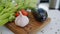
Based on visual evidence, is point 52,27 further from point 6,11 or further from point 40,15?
point 6,11

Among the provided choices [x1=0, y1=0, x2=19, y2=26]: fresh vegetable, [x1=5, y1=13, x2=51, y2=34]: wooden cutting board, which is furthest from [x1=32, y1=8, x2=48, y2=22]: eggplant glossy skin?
[x1=0, y1=0, x2=19, y2=26]: fresh vegetable

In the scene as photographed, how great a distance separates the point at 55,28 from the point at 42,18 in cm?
16

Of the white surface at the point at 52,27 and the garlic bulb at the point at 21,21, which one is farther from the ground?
the garlic bulb at the point at 21,21


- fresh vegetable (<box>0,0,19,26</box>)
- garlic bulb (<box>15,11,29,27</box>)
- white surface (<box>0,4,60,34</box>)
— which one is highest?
fresh vegetable (<box>0,0,19,26</box>)

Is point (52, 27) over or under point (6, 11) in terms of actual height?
under

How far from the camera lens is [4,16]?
0.72 metres

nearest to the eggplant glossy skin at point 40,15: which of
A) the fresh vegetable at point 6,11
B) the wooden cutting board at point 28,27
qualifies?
the wooden cutting board at point 28,27

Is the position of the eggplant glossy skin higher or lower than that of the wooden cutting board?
higher

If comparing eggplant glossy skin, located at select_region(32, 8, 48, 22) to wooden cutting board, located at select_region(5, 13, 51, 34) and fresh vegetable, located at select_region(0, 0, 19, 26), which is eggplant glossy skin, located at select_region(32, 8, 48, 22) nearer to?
wooden cutting board, located at select_region(5, 13, 51, 34)

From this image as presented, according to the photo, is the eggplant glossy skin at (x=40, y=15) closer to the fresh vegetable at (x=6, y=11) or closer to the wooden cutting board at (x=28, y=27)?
the wooden cutting board at (x=28, y=27)

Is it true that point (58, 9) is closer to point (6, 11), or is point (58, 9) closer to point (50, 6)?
point (50, 6)

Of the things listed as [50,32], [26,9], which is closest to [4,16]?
[26,9]

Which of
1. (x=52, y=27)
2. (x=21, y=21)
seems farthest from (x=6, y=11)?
(x=52, y=27)

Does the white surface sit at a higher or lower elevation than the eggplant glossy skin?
lower
